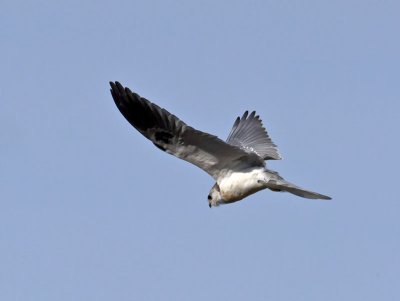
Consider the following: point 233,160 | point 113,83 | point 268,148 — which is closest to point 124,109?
point 113,83

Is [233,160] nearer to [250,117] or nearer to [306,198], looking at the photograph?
[306,198]

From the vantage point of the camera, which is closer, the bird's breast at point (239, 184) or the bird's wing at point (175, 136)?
the bird's wing at point (175, 136)

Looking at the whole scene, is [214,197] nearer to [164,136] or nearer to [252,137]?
[164,136]

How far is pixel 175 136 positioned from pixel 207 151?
512 mm

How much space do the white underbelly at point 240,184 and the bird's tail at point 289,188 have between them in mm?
137

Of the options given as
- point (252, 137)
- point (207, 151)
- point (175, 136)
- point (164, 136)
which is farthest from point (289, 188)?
point (252, 137)

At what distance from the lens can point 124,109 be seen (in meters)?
Answer: 14.7

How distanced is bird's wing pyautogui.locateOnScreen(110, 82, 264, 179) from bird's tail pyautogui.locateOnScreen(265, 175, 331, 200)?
1.93 ft

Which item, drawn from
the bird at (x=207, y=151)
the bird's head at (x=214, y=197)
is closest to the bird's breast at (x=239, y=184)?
the bird at (x=207, y=151)

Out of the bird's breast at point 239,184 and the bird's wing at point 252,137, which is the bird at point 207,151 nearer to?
the bird's breast at point 239,184

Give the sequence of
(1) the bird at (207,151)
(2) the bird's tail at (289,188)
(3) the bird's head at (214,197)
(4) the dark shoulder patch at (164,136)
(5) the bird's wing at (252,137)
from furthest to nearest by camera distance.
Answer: (5) the bird's wing at (252,137), (3) the bird's head at (214,197), (4) the dark shoulder patch at (164,136), (1) the bird at (207,151), (2) the bird's tail at (289,188)

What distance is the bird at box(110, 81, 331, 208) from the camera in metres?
14.4

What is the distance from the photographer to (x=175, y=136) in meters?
14.6

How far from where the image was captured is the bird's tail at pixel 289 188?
13.4m
